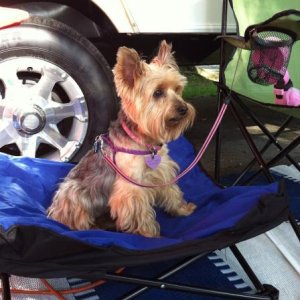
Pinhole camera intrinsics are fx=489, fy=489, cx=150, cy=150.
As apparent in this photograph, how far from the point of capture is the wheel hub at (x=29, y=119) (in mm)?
3029

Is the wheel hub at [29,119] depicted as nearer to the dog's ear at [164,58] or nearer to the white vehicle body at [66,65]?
the white vehicle body at [66,65]

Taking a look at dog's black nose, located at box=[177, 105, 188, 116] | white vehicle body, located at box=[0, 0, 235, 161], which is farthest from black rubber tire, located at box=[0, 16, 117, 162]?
dog's black nose, located at box=[177, 105, 188, 116]

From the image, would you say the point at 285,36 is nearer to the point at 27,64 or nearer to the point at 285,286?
the point at 285,286

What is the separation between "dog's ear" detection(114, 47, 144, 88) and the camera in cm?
223

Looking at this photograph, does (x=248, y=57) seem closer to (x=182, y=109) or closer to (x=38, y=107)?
(x=182, y=109)

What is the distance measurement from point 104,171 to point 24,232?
0.83m

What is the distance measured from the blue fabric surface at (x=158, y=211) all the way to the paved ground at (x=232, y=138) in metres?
0.99

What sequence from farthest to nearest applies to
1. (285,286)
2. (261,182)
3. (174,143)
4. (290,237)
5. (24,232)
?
(261,182) → (174,143) → (290,237) → (285,286) → (24,232)

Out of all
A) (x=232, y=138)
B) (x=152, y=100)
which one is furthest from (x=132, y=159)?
(x=232, y=138)

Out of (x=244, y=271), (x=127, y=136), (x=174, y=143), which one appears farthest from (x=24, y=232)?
(x=174, y=143)

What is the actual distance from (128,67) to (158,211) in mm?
870

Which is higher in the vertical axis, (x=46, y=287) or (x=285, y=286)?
(x=285, y=286)

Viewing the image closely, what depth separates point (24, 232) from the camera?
164cm

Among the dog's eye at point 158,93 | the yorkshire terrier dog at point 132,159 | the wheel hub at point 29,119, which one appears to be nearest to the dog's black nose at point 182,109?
the yorkshire terrier dog at point 132,159
